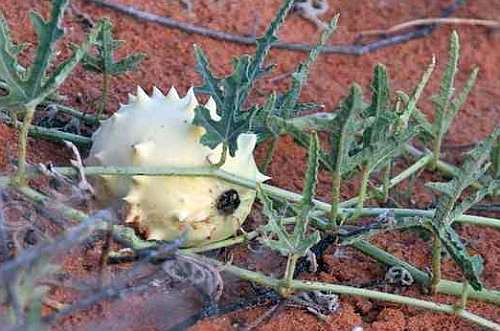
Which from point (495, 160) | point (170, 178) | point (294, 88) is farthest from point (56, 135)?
point (495, 160)

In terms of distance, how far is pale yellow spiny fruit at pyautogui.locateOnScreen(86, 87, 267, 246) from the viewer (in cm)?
171

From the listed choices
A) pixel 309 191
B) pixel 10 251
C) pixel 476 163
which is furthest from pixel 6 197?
pixel 476 163

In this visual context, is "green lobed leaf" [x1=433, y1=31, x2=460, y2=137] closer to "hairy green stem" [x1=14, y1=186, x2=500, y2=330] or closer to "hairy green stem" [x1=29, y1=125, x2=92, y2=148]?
"hairy green stem" [x1=14, y1=186, x2=500, y2=330]

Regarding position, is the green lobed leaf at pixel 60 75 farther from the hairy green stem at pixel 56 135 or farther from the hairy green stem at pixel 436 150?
the hairy green stem at pixel 436 150

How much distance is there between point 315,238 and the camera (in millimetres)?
1551

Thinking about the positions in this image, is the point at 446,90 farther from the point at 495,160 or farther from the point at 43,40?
the point at 43,40

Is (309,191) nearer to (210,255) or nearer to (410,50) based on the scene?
(210,255)

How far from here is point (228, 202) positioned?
1.76 metres

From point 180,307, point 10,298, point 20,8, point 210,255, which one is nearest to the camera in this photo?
point 10,298

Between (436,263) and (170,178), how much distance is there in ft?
1.60

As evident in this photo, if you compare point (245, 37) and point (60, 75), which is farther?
point (245, 37)

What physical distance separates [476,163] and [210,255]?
1.65 feet

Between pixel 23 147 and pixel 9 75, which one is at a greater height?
pixel 9 75

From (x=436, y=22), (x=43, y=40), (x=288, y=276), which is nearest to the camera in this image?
(x=43, y=40)
